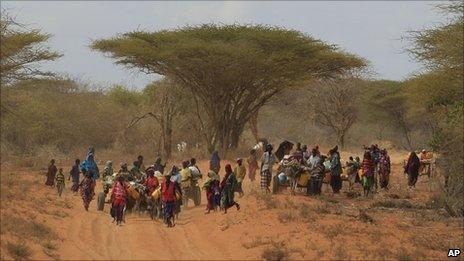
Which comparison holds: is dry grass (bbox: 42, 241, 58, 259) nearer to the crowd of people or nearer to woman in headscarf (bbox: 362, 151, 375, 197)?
the crowd of people

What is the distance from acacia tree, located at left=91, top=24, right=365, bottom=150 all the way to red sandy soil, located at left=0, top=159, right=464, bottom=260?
1264cm

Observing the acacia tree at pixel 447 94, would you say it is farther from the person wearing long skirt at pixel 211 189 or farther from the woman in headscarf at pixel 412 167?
the person wearing long skirt at pixel 211 189

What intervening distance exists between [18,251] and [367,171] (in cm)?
1264

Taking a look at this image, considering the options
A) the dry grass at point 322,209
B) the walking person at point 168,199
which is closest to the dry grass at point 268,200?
the dry grass at point 322,209

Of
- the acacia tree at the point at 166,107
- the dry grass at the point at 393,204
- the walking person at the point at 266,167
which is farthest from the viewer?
the acacia tree at the point at 166,107

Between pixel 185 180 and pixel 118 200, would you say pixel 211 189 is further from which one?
pixel 118 200

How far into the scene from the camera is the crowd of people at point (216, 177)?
16688 millimetres

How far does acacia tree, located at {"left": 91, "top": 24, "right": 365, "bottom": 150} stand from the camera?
31.6m

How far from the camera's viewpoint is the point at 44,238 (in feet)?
43.4

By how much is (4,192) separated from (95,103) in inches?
1267

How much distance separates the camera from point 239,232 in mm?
14977

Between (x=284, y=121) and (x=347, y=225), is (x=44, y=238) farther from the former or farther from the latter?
(x=284, y=121)

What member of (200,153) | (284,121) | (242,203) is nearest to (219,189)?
(242,203)

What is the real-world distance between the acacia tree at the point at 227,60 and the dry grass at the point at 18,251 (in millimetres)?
19943
